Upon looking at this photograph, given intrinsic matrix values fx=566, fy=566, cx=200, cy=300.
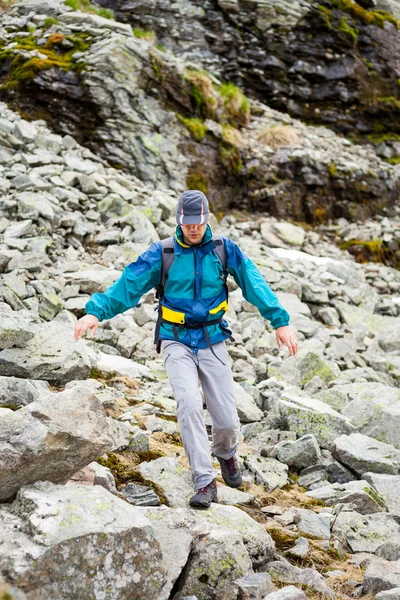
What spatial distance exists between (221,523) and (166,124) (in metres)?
16.5

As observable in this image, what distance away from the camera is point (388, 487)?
605 cm

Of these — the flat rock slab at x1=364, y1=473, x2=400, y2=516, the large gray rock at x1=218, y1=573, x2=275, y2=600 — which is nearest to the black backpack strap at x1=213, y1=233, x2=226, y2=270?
the large gray rock at x1=218, y1=573, x2=275, y2=600

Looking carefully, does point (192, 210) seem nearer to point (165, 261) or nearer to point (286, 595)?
point (165, 261)

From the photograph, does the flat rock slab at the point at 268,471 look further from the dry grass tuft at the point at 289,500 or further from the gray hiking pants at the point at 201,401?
the gray hiking pants at the point at 201,401

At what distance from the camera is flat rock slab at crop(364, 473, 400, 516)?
581 cm

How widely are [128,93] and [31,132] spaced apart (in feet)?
12.9

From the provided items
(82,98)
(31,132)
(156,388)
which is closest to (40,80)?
(82,98)

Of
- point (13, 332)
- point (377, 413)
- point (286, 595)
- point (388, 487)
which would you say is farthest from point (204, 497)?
point (377, 413)

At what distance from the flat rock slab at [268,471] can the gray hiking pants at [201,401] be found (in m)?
0.82

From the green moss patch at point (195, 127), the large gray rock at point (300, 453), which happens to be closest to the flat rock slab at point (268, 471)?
the large gray rock at point (300, 453)

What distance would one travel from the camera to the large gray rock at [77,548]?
9.90 feet

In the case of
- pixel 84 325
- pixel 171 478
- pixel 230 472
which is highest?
pixel 84 325

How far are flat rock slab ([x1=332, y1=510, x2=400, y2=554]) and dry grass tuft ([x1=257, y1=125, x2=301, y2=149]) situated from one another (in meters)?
18.3

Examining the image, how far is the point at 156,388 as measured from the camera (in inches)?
308
